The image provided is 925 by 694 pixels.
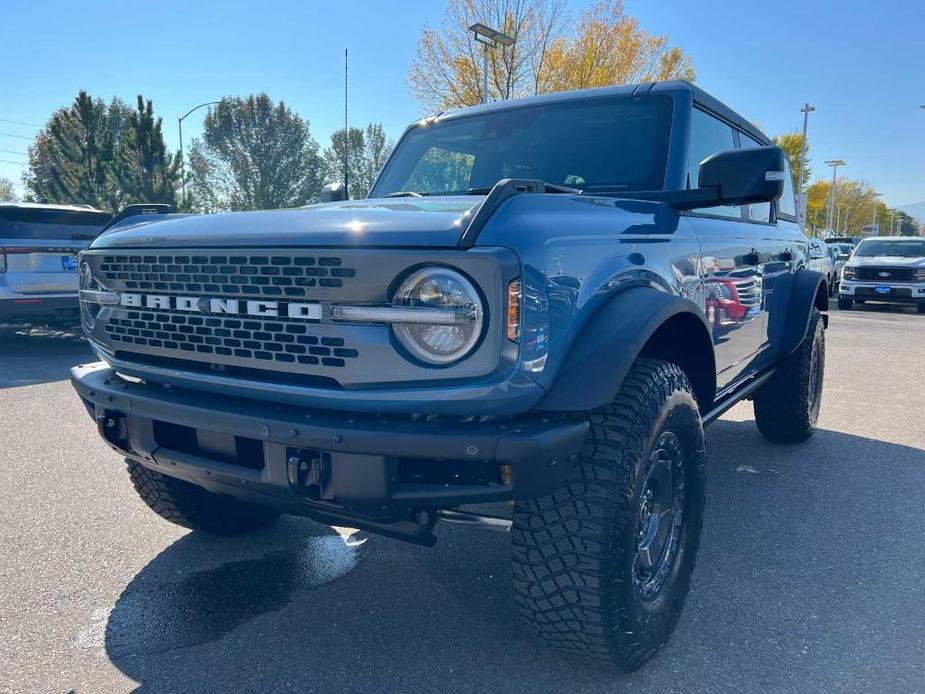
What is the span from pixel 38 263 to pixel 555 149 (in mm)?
6547

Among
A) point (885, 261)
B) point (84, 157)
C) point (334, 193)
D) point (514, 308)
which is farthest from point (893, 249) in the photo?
point (84, 157)

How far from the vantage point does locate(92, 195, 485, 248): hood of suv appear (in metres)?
1.82

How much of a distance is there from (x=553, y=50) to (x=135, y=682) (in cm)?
2284

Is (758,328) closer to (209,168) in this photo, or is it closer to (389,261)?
(389,261)

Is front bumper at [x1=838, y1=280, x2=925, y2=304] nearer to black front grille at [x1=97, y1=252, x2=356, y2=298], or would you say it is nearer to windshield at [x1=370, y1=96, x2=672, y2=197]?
windshield at [x1=370, y1=96, x2=672, y2=197]

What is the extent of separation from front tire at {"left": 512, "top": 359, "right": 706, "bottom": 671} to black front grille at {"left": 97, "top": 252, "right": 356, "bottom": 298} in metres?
0.82

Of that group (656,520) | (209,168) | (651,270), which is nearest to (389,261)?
(651,270)

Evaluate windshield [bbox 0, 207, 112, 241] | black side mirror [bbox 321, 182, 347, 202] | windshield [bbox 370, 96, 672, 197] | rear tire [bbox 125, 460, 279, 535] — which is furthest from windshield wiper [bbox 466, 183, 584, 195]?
windshield [bbox 0, 207, 112, 241]

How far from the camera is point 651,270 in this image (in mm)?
2332

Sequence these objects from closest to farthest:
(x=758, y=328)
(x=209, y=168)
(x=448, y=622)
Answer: (x=448, y=622), (x=758, y=328), (x=209, y=168)

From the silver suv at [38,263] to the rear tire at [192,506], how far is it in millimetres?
5512

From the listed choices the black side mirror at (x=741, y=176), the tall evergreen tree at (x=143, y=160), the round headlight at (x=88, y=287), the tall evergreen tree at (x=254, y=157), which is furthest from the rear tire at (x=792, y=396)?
the tall evergreen tree at (x=254, y=157)

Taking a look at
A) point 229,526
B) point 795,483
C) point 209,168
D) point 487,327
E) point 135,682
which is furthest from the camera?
Result: point 209,168

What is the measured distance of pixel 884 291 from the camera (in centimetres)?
1625
